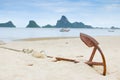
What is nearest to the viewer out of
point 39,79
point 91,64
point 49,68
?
point 39,79

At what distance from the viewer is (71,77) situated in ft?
24.6

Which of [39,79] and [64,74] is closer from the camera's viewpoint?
[39,79]

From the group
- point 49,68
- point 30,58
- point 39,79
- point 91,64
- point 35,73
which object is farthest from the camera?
point 30,58

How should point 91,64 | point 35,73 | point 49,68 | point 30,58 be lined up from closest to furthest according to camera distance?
point 35,73, point 49,68, point 91,64, point 30,58

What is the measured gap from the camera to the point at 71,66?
8.48 metres

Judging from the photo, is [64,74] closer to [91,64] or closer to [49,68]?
[49,68]

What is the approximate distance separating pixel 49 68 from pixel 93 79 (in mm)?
1374

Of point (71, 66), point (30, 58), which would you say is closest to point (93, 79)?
point (71, 66)

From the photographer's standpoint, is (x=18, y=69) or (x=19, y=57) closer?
(x=18, y=69)

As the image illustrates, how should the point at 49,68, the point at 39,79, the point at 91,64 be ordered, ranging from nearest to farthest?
the point at 39,79, the point at 49,68, the point at 91,64

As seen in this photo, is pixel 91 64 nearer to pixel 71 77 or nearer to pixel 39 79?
pixel 71 77


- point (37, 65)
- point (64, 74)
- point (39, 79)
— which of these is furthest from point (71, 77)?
point (37, 65)

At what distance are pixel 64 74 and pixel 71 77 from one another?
0.28m

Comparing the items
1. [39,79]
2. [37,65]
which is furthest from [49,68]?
[39,79]
